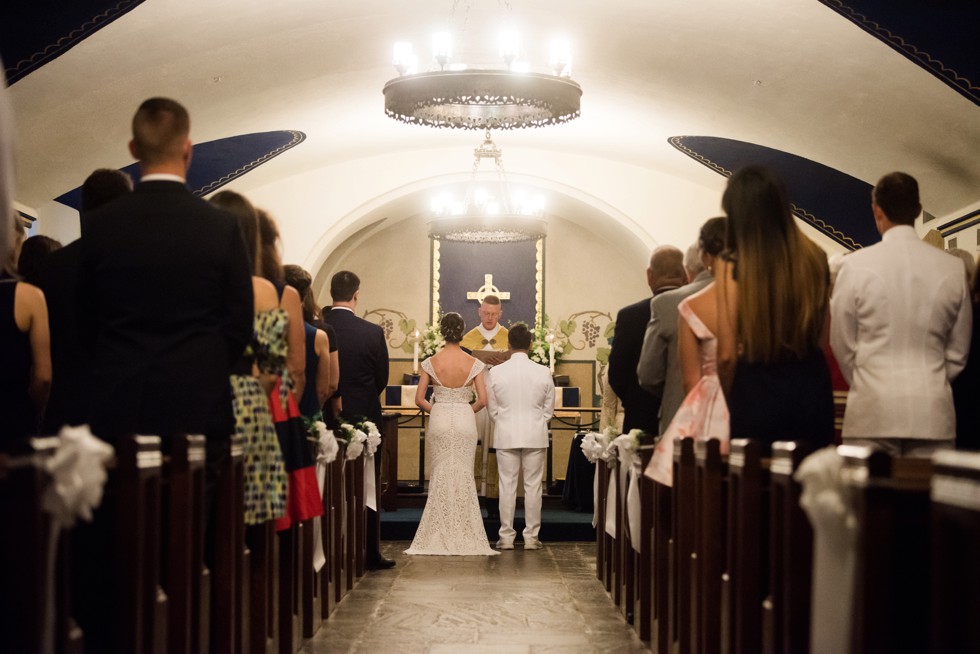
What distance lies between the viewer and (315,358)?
5.20 meters

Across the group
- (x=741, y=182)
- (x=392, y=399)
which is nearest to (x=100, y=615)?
(x=741, y=182)

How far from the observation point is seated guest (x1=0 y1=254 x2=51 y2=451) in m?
3.81

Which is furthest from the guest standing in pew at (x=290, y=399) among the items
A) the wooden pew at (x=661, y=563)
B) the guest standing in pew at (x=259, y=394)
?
the wooden pew at (x=661, y=563)

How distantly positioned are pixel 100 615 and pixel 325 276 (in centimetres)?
1280

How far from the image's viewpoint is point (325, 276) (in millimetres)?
15344

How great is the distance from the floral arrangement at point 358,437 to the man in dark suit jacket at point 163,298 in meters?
2.53

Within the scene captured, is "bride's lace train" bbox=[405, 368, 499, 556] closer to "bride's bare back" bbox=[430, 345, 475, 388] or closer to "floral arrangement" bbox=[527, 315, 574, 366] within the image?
"bride's bare back" bbox=[430, 345, 475, 388]

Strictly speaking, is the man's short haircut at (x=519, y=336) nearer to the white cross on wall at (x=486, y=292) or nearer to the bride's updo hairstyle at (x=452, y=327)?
the bride's updo hairstyle at (x=452, y=327)

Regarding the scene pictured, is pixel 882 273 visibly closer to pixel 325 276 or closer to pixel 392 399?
pixel 392 399

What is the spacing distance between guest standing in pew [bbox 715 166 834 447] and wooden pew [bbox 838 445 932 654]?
1.52 meters

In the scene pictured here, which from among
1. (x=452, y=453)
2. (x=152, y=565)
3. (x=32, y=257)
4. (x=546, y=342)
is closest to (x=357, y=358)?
(x=452, y=453)

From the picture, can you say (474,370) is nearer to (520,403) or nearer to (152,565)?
(520,403)

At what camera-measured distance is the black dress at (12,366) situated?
380 cm

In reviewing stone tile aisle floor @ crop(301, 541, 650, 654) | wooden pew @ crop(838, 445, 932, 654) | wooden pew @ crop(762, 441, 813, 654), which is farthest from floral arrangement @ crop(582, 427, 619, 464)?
wooden pew @ crop(838, 445, 932, 654)
